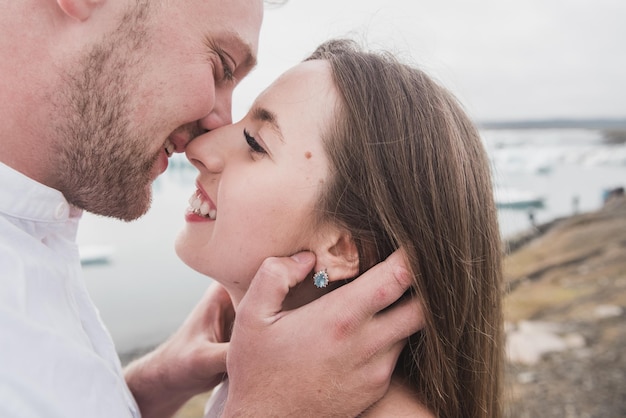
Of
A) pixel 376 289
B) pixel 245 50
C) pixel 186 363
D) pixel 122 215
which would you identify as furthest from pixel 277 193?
pixel 186 363

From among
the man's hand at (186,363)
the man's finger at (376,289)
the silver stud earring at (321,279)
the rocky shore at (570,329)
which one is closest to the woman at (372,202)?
the silver stud earring at (321,279)

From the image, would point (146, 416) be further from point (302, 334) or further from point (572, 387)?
point (572, 387)

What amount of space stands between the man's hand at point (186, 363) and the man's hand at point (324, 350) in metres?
0.50

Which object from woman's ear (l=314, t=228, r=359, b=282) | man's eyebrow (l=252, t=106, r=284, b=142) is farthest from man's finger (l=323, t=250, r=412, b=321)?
man's eyebrow (l=252, t=106, r=284, b=142)

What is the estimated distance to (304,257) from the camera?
1.93 metres

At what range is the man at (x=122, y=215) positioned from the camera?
1650 mm

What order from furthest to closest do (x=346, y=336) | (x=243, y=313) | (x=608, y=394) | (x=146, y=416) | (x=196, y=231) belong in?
(x=608, y=394)
(x=146, y=416)
(x=196, y=231)
(x=243, y=313)
(x=346, y=336)

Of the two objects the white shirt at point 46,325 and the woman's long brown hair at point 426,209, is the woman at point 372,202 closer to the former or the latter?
the woman's long brown hair at point 426,209

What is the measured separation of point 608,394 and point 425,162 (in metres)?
4.41

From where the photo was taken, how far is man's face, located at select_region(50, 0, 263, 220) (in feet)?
6.45

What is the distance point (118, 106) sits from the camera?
6.70ft

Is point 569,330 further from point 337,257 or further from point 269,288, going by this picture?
point 269,288

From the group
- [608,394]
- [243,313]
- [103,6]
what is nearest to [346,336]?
[243,313]

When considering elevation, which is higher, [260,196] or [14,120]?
[14,120]
